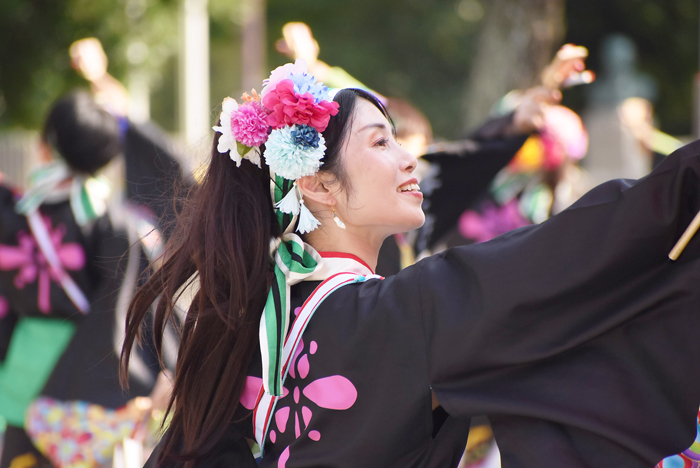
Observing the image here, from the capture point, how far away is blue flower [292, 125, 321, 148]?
1.61 metres

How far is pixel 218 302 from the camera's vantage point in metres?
1.60

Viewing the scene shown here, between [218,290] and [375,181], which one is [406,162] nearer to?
[375,181]

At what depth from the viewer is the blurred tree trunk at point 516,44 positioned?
646cm

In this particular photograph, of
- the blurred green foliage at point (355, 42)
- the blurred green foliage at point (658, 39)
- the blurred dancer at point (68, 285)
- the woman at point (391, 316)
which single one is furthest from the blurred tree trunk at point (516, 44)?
the blurred green foliage at point (658, 39)

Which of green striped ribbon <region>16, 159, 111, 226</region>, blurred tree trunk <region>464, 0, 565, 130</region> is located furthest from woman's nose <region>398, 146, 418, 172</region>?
blurred tree trunk <region>464, 0, 565, 130</region>

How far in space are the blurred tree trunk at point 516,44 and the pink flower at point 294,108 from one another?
5.23 metres

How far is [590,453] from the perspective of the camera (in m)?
1.32

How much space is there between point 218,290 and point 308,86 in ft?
1.57

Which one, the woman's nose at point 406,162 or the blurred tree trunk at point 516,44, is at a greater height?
the woman's nose at point 406,162

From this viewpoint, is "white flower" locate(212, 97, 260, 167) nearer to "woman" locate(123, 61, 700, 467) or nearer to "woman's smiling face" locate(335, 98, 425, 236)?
"woman" locate(123, 61, 700, 467)

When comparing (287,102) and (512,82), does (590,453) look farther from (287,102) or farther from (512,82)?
(512,82)

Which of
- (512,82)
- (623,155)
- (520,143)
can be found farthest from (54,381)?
(623,155)

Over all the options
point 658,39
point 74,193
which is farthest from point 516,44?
point 658,39

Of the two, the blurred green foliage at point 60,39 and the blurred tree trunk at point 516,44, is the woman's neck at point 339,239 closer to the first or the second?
the blurred tree trunk at point 516,44
